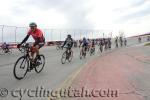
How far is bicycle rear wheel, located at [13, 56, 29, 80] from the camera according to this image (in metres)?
12.5

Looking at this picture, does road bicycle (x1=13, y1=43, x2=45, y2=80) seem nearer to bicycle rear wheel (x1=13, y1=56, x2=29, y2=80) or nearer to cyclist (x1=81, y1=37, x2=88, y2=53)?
bicycle rear wheel (x1=13, y1=56, x2=29, y2=80)

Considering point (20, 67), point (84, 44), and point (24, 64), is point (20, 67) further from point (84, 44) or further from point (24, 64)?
point (84, 44)

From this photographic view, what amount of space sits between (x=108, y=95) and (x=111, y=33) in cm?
10131

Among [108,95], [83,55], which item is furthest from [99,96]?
[83,55]

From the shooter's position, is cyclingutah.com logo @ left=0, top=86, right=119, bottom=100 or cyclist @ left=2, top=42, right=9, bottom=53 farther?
cyclist @ left=2, top=42, right=9, bottom=53

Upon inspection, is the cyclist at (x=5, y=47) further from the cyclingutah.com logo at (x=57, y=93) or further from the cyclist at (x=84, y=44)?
the cyclingutah.com logo at (x=57, y=93)

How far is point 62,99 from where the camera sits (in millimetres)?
9117

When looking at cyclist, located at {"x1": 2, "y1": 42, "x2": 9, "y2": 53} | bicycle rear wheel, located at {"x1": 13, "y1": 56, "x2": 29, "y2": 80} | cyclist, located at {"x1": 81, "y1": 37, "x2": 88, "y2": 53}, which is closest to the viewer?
bicycle rear wheel, located at {"x1": 13, "y1": 56, "x2": 29, "y2": 80}

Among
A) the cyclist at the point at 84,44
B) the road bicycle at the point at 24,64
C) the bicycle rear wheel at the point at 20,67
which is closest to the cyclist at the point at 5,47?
the cyclist at the point at 84,44

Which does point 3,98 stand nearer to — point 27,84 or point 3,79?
point 27,84

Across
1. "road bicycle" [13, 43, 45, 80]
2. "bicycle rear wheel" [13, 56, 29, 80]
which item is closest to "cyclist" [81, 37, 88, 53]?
"road bicycle" [13, 43, 45, 80]

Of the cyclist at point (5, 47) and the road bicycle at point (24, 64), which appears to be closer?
the road bicycle at point (24, 64)

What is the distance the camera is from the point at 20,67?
12.7 m

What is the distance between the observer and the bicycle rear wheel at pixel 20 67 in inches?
492
